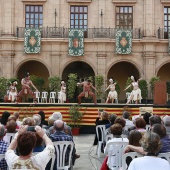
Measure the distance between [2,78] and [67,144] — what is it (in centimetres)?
2269

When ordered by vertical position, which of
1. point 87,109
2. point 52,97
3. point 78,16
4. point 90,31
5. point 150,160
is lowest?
point 87,109

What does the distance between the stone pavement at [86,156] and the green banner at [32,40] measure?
14.3 meters

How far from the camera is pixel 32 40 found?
1217 inches

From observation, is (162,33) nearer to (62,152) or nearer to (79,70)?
(79,70)

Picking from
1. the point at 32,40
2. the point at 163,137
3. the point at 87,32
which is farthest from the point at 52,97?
the point at 163,137

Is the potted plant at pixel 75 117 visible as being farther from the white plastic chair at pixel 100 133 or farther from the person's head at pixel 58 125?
the person's head at pixel 58 125

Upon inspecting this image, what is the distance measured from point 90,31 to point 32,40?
4833 mm

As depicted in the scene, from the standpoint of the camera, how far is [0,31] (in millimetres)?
31266

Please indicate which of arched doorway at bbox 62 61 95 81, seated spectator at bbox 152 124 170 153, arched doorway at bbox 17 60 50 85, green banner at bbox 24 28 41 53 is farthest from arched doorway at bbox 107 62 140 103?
seated spectator at bbox 152 124 170 153

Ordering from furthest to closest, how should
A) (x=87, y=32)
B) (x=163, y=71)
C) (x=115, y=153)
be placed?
(x=163, y=71) < (x=87, y=32) < (x=115, y=153)

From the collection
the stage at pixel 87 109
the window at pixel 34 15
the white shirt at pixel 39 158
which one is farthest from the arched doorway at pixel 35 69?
the white shirt at pixel 39 158

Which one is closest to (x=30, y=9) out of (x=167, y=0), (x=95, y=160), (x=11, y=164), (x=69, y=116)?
(x=167, y=0)

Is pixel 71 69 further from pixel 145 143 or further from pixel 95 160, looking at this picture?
pixel 145 143

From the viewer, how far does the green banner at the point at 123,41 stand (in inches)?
1223
